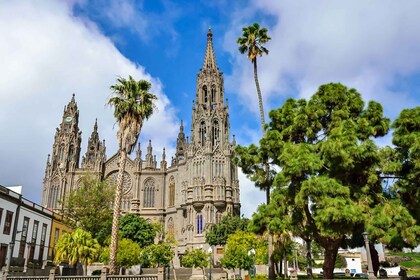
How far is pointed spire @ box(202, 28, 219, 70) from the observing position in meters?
75.9

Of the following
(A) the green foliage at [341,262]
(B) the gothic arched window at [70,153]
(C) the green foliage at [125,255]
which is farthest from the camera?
(B) the gothic arched window at [70,153]

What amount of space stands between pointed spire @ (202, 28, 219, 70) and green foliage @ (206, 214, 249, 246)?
33043mm

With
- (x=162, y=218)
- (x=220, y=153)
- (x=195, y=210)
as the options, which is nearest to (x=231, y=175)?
(x=220, y=153)

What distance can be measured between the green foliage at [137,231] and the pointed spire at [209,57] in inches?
1333

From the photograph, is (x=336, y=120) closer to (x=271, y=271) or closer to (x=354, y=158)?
(x=354, y=158)

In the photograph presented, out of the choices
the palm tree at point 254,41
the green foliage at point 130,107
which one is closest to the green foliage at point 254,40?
the palm tree at point 254,41

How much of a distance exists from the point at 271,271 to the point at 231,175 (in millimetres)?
41805

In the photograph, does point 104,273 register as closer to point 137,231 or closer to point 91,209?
point 91,209

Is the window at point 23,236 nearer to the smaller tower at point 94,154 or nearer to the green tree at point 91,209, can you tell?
the green tree at point 91,209

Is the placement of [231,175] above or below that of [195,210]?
Result: above

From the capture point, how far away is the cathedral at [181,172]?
205 feet

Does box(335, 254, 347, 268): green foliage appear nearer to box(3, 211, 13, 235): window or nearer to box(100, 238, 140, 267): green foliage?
box(100, 238, 140, 267): green foliage

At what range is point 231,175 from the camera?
6538 centimetres

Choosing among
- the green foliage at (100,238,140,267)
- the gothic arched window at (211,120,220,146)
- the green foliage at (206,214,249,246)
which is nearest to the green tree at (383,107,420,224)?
the green foliage at (100,238,140,267)
